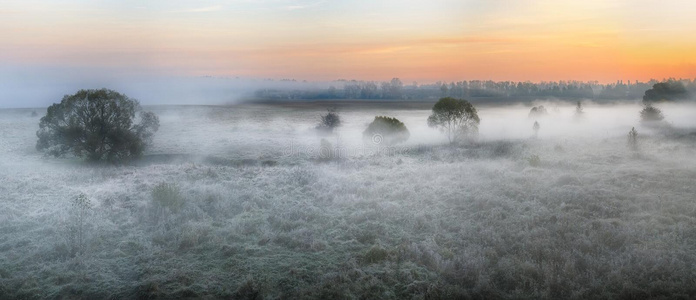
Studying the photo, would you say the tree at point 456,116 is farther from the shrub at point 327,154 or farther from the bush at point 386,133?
the shrub at point 327,154

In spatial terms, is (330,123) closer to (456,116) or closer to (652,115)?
(456,116)

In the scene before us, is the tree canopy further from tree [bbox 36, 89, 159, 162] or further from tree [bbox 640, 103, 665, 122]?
tree [bbox 36, 89, 159, 162]

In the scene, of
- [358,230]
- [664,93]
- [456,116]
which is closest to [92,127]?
[358,230]

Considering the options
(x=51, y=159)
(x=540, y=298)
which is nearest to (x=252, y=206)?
(x=540, y=298)

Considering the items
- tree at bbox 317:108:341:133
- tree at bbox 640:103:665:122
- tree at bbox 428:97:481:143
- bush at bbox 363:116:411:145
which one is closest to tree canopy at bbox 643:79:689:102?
tree at bbox 640:103:665:122

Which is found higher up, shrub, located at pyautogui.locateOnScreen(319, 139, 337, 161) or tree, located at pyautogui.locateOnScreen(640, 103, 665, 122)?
tree, located at pyautogui.locateOnScreen(640, 103, 665, 122)

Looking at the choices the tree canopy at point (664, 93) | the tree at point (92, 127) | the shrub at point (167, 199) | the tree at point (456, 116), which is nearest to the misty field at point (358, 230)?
the shrub at point (167, 199)
